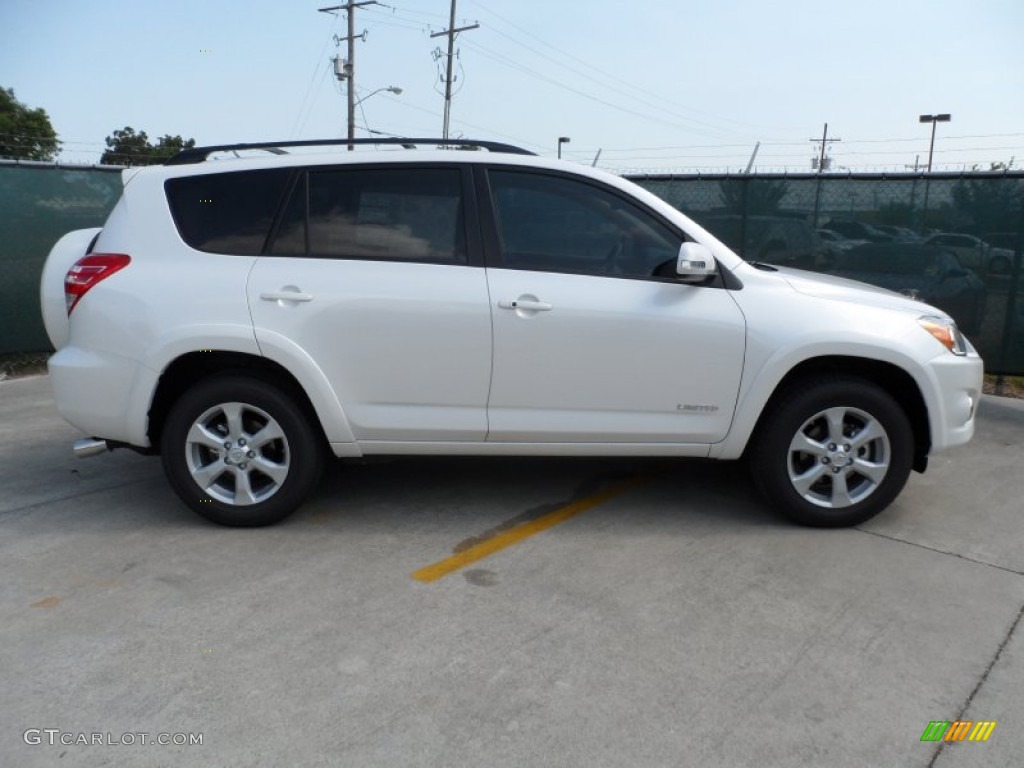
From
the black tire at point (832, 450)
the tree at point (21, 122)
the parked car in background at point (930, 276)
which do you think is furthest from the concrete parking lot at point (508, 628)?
the tree at point (21, 122)

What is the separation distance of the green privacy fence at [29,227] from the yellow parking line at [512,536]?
6195mm

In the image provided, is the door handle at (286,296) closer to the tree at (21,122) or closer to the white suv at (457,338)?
the white suv at (457,338)

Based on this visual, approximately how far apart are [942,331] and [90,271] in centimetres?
426

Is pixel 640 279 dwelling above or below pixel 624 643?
above

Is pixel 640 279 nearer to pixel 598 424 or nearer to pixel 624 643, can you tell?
pixel 598 424

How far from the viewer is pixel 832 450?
416 cm

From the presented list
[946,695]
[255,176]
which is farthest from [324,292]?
[946,695]

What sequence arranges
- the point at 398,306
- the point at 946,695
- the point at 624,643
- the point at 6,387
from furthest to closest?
the point at 6,387 < the point at 398,306 < the point at 624,643 < the point at 946,695

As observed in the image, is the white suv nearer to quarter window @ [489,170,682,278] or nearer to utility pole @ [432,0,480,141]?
quarter window @ [489,170,682,278]

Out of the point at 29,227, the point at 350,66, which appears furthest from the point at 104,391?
the point at 350,66

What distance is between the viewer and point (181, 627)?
3.19 m

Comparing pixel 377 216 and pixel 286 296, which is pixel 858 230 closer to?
pixel 377 216

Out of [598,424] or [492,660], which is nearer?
[492,660]

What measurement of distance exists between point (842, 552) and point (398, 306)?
2434mm
